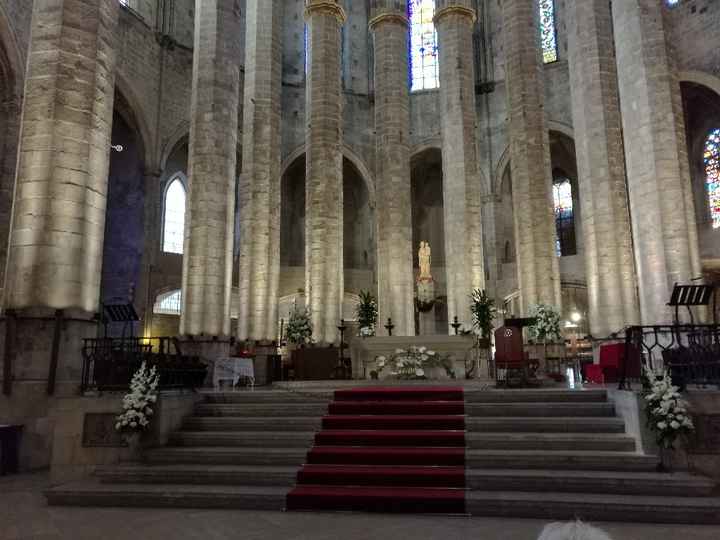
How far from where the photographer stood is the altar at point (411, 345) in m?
14.2

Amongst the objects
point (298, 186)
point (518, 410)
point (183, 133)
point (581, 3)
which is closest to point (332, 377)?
point (518, 410)

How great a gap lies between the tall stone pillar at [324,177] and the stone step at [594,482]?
12.7 m

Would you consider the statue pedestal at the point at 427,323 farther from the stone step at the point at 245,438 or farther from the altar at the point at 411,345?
the stone step at the point at 245,438

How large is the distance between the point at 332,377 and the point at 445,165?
9.45 meters

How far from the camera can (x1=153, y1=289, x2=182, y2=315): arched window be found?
80.9 ft

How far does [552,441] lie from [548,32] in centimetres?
2587

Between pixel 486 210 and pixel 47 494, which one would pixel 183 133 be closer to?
pixel 486 210

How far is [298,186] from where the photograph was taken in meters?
30.8

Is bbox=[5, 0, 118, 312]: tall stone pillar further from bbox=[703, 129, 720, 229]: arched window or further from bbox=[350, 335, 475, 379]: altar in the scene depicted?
bbox=[703, 129, 720, 229]: arched window

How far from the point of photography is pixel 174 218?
87.0ft

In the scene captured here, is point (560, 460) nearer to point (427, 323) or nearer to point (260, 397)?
point (260, 397)

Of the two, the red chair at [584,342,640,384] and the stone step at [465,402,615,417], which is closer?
the stone step at [465,402,615,417]

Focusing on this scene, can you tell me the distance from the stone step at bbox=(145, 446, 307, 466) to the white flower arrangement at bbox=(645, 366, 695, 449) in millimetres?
3907

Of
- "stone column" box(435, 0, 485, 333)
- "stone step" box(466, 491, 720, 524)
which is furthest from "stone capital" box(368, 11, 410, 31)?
"stone step" box(466, 491, 720, 524)
